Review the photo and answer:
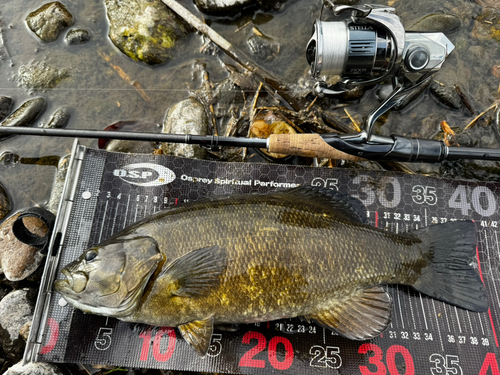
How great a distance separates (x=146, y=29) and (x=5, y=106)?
1.79 m

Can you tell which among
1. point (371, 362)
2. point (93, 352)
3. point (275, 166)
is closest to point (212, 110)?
point (275, 166)

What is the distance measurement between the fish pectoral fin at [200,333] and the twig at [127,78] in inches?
97.3

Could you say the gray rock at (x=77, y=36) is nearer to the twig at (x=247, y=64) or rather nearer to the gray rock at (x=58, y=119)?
the gray rock at (x=58, y=119)

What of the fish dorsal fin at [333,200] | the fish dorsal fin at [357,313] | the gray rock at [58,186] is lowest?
the fish dorsal fin at [357,313]

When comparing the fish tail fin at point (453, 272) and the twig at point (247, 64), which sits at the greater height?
the twig at point (247, 64)

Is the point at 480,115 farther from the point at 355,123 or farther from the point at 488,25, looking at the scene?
the point at 355,123

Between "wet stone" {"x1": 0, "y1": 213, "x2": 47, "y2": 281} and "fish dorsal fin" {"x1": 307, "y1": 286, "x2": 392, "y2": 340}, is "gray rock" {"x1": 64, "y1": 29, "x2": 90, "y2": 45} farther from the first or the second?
"fish dorsal fin" {"x1": 307, "y1": 286, "x2": 392, "y2": 340}

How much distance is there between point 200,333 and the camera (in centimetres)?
236

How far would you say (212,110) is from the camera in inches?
137

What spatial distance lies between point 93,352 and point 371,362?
2356mm

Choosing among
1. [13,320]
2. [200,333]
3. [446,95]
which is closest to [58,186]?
[13,320]

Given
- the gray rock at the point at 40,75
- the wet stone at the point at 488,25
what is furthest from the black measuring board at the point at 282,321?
the wet stone at the point at 488,25

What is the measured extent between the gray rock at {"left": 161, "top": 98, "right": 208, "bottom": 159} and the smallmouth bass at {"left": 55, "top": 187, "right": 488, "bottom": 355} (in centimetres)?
94

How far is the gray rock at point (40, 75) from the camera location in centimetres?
356
